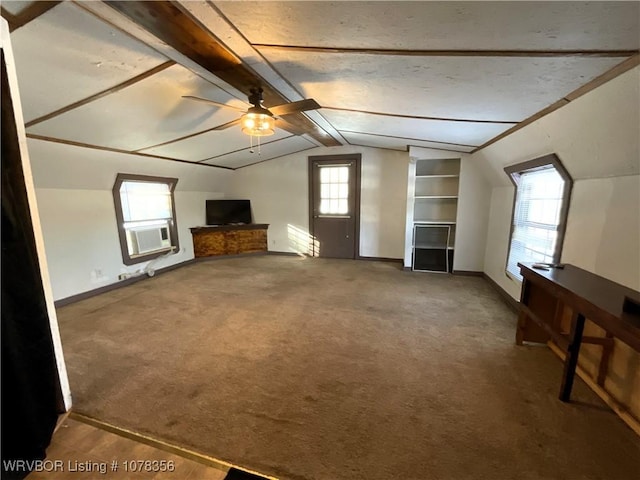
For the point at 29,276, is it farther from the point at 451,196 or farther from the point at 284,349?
the point at 451,196

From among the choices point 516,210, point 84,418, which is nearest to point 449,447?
point 84,418

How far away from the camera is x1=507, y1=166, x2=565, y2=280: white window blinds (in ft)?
8.82

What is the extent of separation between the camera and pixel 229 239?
6.06 metres

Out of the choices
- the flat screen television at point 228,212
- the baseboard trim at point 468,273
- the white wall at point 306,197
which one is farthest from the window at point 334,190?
the baseboard trim at point 468,273

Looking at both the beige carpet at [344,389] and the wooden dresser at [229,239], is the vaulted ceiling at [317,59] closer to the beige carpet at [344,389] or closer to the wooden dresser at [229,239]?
the beige carpet at [344,389]

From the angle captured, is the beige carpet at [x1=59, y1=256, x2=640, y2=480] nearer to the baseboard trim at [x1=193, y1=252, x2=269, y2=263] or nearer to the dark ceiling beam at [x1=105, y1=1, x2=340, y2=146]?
the baseboard trim at [x1=193, y1=252, x2=269, y2=263]

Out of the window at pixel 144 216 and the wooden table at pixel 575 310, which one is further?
the window at pixel 144 216

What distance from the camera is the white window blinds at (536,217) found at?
2.69 metres

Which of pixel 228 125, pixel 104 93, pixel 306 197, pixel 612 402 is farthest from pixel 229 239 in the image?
pixel 612 402

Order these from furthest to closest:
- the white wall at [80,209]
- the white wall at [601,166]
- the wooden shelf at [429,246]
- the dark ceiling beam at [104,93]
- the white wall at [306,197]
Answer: the white wall at [306,197], the wooden shelf at [429,246], the white wall at [80,209], the dark ceiling beam at [104,93], the white wall at [601,166]

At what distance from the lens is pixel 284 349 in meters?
2.49

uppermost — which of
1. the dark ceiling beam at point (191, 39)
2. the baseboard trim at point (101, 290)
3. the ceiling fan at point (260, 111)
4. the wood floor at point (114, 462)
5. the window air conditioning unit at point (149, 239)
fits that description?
the dark ceiling beam at point (191, 39)

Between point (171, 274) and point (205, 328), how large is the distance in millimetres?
2505

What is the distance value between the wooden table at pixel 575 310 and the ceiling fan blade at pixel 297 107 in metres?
2.30
